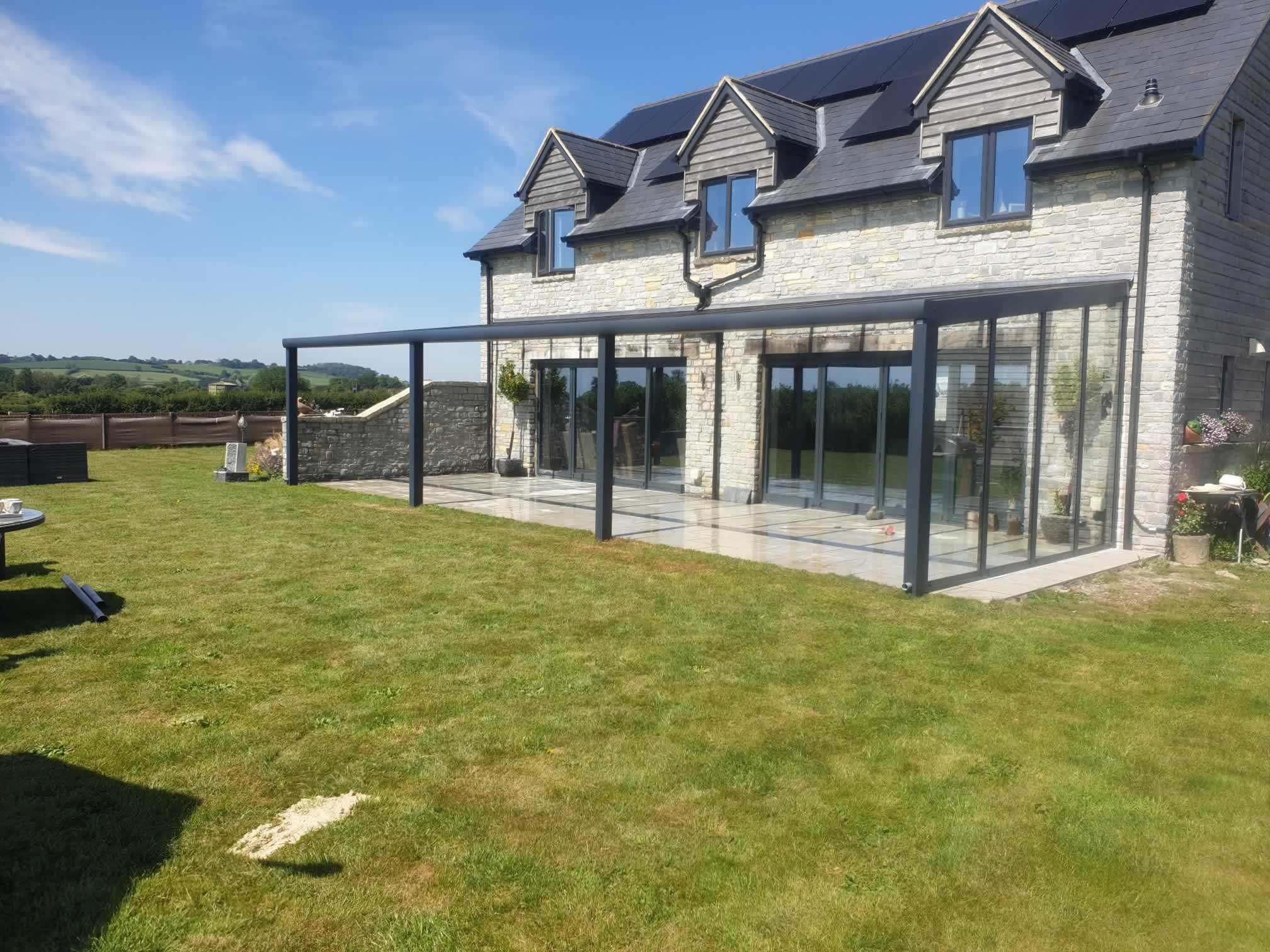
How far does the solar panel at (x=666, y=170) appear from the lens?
1866 centimetres

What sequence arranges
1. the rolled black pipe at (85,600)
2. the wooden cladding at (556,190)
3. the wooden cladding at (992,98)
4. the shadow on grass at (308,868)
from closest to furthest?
1. the shadow on grass at (308,868)
2. the rolled black pipe at (85,600)
3. the wooden cladding at (992,98)
4. the wooden cladding at (556,190)

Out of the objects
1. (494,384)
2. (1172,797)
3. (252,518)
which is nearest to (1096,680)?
(1172,797)

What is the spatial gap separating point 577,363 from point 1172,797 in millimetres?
15999

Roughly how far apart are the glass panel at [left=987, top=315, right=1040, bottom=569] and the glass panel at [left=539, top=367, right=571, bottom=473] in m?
11.4

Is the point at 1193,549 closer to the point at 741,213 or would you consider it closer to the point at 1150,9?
the point at 1150,9

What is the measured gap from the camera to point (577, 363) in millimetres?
19703

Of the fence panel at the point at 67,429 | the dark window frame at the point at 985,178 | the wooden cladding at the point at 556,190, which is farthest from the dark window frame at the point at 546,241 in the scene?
the fence panel at the point at 67,429

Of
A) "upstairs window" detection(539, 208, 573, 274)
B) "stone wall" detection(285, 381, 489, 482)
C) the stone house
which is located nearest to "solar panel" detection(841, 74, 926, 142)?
the stone house

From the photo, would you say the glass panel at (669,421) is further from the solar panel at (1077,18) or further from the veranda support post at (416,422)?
the solar panel at (1077,18)

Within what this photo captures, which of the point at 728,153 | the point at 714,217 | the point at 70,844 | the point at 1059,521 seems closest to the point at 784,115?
the point at 728,153

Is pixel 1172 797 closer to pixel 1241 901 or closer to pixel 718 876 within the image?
pixel 1241 901

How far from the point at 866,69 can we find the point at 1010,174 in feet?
19.4

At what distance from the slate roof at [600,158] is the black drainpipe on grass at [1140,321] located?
1096 cm

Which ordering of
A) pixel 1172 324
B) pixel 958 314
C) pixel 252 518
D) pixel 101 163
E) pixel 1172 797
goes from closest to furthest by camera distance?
pixel 1172 797, pixel 958 314, pixel 1172 324, pixel 252 518, pixel 101 163
